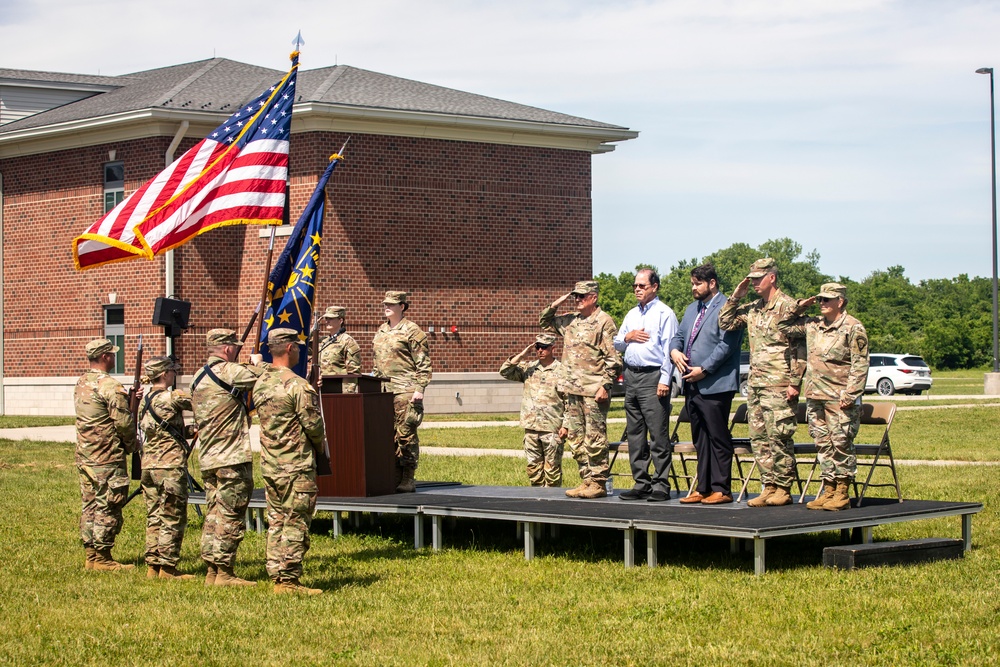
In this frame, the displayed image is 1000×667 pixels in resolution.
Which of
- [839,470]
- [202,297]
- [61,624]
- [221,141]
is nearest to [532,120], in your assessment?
[202,297]

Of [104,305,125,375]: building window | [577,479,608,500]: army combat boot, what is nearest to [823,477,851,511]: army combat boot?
[577,479,608,500]: army combat boot

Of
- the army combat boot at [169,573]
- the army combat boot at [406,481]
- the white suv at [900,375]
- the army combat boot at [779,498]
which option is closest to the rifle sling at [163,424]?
the army combat boot at [169,573]

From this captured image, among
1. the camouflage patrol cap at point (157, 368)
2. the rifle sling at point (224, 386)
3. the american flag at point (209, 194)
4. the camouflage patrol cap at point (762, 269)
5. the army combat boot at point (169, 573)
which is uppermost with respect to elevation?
the american flag at point (209, 194)

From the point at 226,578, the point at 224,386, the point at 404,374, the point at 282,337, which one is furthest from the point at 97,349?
the point at 404,374

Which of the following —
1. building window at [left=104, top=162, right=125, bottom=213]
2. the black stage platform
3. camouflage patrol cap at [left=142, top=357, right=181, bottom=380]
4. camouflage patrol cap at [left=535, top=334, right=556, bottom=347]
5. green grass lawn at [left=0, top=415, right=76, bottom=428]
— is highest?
building window at [left=104, top=162, right=125, bottom=213]

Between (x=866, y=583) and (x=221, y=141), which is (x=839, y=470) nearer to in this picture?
(x=866, y=583)

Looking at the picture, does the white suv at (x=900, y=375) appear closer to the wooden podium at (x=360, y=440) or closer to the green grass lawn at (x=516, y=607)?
the green grass lawn at (x=516, y=607)

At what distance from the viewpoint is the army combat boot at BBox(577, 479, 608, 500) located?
11844mm

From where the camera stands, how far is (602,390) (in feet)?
37.9

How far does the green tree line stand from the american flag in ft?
200

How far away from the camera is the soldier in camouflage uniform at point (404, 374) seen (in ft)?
41.9

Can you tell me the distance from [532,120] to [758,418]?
69.5ft

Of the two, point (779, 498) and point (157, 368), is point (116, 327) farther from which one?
point (779, 498)

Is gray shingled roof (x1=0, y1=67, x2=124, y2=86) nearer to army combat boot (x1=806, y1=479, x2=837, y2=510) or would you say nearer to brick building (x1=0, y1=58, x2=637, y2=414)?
brick building (x1=0, y1=58, x2=637, y2=414)
